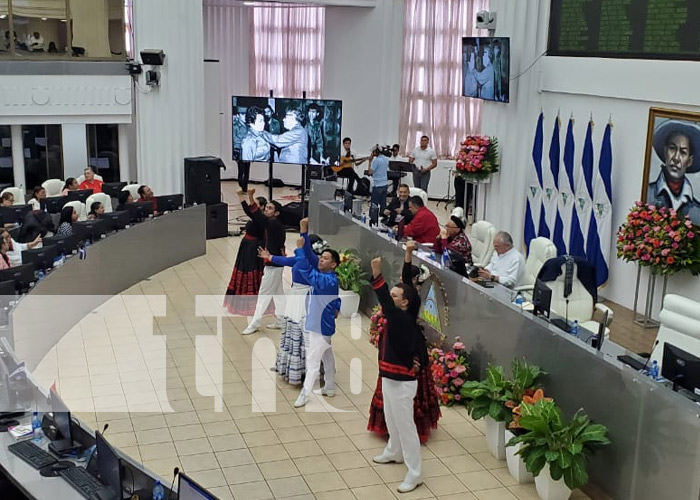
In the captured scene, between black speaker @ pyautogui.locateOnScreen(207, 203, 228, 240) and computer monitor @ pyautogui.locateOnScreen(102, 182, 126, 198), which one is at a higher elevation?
computer monitor @ pyautogui.locateOnScreen(102, 182, 126, 198)

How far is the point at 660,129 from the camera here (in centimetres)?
1097

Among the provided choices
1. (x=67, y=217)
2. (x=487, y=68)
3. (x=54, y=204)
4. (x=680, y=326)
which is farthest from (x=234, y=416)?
(x=487, y=68)

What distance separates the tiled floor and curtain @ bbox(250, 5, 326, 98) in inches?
452

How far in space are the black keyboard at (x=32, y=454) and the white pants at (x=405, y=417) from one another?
2557 mm

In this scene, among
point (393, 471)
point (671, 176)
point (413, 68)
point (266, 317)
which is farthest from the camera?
point (413, 68)

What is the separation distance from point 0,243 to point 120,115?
7062 mm

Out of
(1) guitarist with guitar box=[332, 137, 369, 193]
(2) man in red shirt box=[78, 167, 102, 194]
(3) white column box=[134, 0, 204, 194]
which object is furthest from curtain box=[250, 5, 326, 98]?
(2) man in red shirt box=[78, 167, 102, 194]

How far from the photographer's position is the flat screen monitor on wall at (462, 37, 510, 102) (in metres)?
13.2

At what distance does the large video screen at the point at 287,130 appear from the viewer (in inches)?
655

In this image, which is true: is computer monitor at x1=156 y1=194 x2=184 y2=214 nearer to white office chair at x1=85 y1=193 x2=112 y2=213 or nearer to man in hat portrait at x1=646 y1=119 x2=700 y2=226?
white office chair at x1=85 y1=193 x2=112 y2=213

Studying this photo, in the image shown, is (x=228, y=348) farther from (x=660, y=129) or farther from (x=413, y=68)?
(x=413, y=68)

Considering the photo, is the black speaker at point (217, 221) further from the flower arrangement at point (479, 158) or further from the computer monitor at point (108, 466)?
the computer monitor at point (108, 466)

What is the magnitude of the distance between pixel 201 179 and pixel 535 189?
5.91m

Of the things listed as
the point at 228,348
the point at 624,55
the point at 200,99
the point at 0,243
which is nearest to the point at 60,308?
the point at 0,243
